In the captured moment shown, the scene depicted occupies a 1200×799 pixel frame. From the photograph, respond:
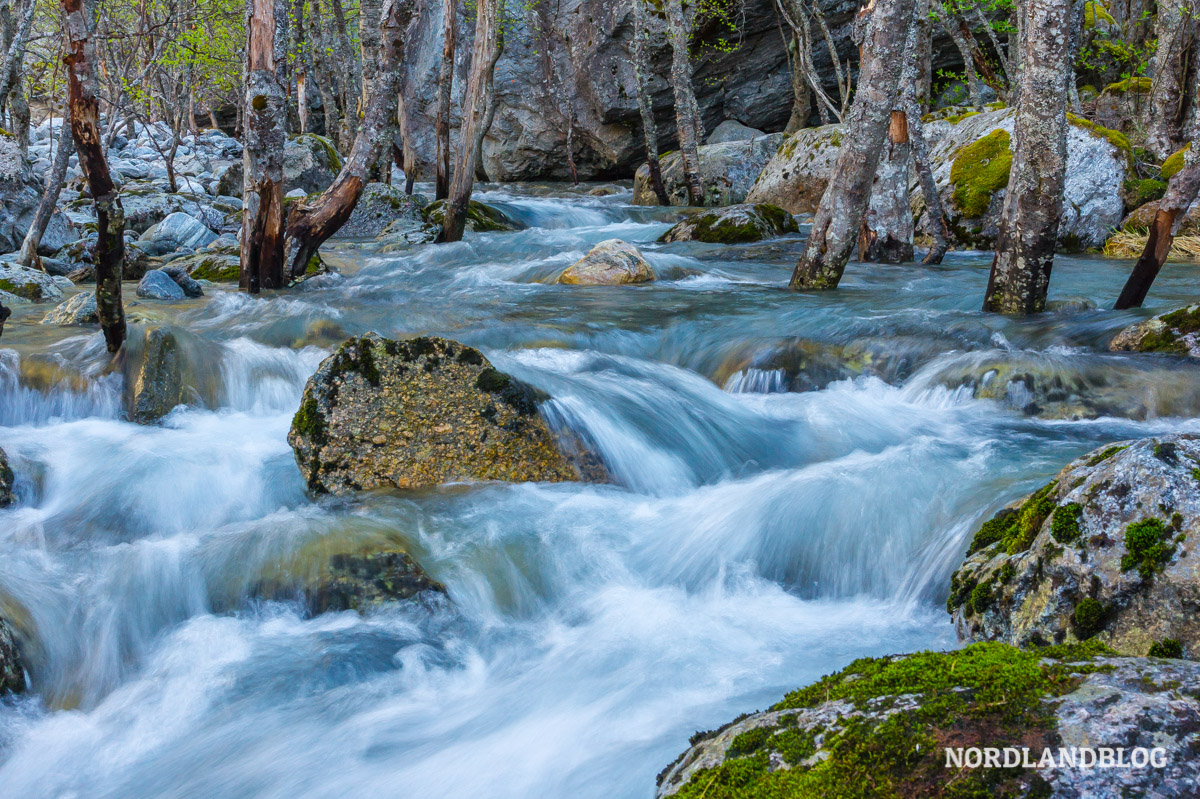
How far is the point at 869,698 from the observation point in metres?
1.95

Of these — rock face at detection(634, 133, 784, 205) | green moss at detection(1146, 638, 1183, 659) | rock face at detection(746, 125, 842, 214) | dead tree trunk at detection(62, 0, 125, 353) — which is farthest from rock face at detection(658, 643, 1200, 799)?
rock face at detection(634, 133, 784, 205)

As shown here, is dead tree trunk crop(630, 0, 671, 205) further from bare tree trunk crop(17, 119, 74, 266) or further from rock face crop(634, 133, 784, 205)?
bare tree trunk crop(17, 119, 74, 266)

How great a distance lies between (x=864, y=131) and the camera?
8.71 meters

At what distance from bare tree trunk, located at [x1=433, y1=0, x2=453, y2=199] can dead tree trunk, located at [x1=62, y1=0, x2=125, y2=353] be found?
10.2 meters

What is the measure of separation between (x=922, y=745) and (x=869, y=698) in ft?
0.66

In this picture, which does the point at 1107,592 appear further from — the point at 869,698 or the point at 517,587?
the point at 517,587

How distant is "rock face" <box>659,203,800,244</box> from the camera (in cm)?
1396

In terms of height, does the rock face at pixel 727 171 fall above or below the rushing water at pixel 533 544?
above

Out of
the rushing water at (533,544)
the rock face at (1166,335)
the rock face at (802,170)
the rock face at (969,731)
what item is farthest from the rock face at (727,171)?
the rock face at (969,731)

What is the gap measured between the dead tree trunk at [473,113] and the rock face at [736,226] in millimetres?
3342

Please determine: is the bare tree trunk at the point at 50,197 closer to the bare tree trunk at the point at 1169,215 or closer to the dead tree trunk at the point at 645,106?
the dead tree trunk at the point at 645,106

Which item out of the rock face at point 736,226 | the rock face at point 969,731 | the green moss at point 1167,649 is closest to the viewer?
the rock face at point 969,731

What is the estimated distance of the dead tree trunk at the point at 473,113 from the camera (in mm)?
13547

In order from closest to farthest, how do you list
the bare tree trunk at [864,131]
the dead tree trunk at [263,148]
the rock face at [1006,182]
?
the bare tree trunk at [864,131], the dead tree trunk at [263,148], the rock face at [1006,182]
